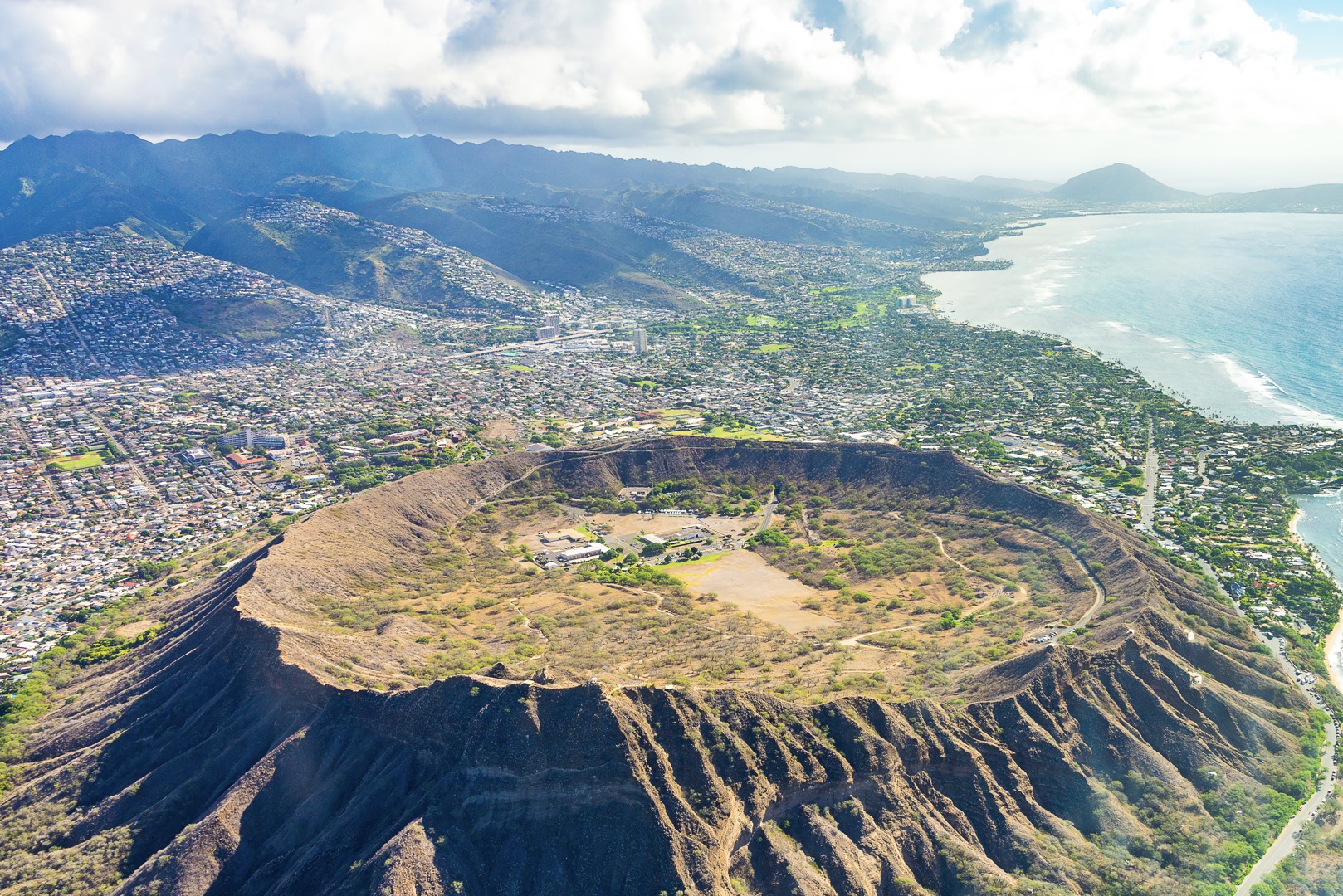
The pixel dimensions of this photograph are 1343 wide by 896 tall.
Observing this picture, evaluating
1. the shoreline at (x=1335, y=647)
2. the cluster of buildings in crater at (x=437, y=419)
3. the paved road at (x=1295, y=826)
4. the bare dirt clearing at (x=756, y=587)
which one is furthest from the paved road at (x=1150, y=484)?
the bare dirt clearing at (x=756, y=587)

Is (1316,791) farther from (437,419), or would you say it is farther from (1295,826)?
(437,419)

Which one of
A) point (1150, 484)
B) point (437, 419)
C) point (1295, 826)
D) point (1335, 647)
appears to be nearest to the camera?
point (1295, 826)

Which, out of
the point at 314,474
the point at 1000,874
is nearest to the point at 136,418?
the point at 314,474

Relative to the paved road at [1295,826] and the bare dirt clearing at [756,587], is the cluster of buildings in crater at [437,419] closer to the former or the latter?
the bare dirt clearing at [756,587]

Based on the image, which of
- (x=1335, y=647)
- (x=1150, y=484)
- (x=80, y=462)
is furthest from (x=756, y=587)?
(x=80, y=462)

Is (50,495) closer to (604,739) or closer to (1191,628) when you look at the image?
(604,739)
